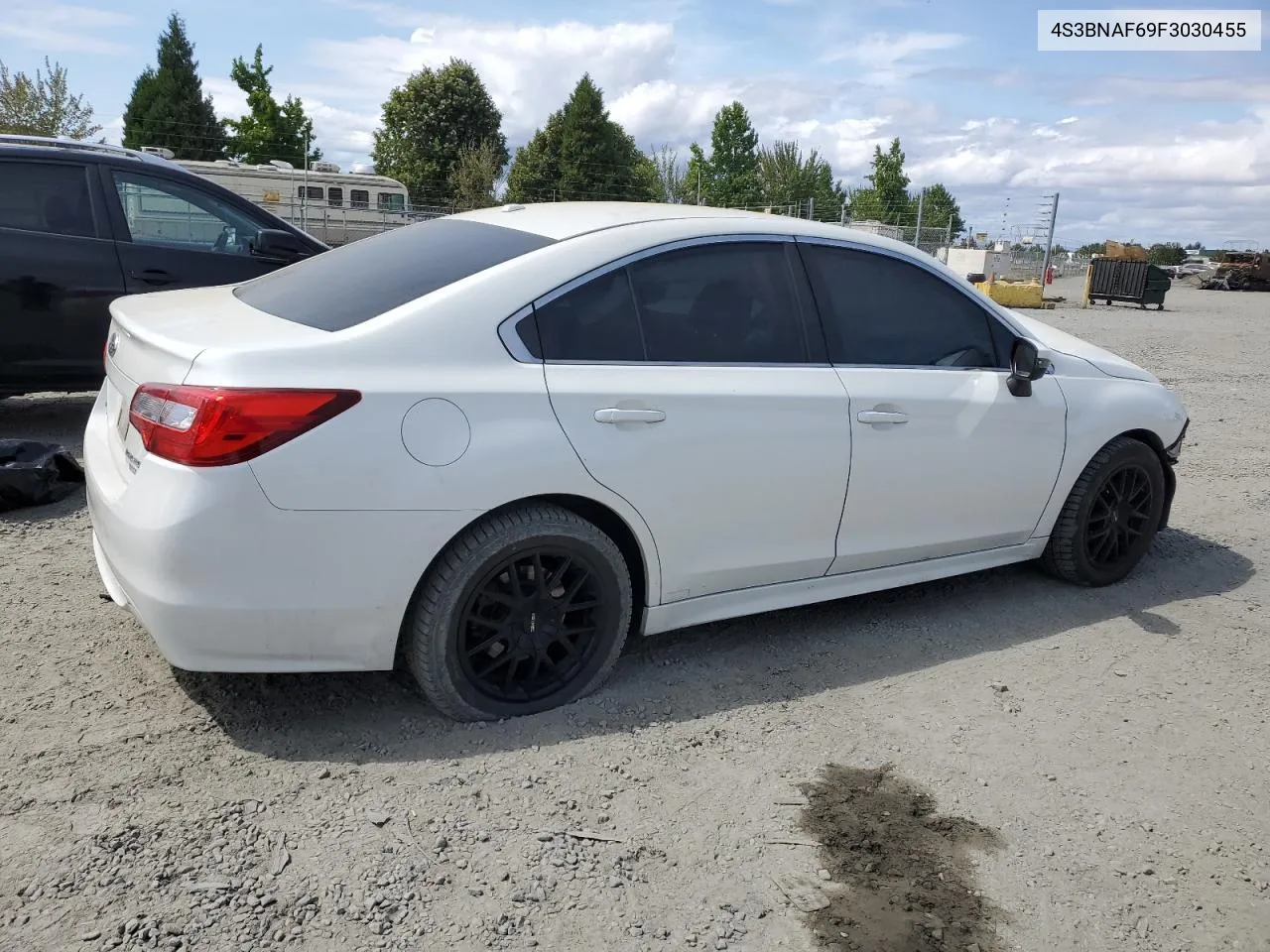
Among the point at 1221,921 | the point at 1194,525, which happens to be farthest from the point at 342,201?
the point at 1221,921

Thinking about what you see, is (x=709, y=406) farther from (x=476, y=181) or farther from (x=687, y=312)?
(x=476, y=181)

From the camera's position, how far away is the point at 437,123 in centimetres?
6025

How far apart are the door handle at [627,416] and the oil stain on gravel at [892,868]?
1.21m

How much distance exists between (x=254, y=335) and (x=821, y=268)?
6.69 feet

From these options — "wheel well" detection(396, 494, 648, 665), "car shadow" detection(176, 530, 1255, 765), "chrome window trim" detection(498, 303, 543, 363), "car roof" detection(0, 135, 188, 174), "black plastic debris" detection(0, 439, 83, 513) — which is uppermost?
"car roof" detection(0, 135, 188, 174)

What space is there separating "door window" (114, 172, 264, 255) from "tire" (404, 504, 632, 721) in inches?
178

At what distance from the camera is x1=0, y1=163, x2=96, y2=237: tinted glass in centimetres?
619

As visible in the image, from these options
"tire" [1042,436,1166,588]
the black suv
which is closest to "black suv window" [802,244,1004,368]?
"tire" [1042,436,1166,588]

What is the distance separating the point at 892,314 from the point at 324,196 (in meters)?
30.8

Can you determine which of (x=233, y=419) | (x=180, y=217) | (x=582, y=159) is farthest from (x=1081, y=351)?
(x=582, y=159)

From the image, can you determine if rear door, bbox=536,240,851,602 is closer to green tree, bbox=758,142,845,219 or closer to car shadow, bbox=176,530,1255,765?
car shadow, bbox=176,530,1255,765

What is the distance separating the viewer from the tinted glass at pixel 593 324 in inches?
128

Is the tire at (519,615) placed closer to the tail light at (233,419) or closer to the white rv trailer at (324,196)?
the tail light at (233,419)

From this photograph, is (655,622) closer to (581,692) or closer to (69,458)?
(581,692)
